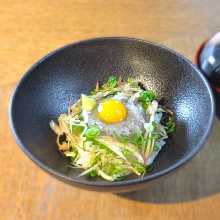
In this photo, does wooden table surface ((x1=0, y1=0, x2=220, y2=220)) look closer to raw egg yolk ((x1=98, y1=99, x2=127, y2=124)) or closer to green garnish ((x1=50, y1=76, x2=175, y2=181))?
green garnish ((x1=50, y1=76, x2=175, y2=181))

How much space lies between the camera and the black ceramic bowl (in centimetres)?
120

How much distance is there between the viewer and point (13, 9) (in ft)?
6.42

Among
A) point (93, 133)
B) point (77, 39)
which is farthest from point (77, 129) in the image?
point (77, 39)

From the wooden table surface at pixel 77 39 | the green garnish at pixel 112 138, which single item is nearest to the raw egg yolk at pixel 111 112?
the green garnish at pixel 112 138

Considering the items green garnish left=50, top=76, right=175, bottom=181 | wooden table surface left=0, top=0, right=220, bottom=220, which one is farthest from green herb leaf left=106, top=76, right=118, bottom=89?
wooden table surface left=0, top=0, right=220, bottom=220

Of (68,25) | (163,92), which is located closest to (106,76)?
(163,92)

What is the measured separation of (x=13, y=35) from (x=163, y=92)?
0.80 meters

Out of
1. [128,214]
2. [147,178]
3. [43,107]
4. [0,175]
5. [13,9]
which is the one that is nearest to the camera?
[147,178]

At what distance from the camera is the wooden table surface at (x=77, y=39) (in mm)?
1154

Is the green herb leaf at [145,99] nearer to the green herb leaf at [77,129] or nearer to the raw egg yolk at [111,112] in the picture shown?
the raw egg yolk at [111,112]

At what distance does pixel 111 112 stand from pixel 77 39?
2.01 ft

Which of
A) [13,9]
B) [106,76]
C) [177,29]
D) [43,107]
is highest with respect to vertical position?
[13,9]

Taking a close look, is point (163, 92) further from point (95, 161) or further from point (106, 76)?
point (95, 161)

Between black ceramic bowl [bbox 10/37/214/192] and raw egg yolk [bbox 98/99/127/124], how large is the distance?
0.55ft
